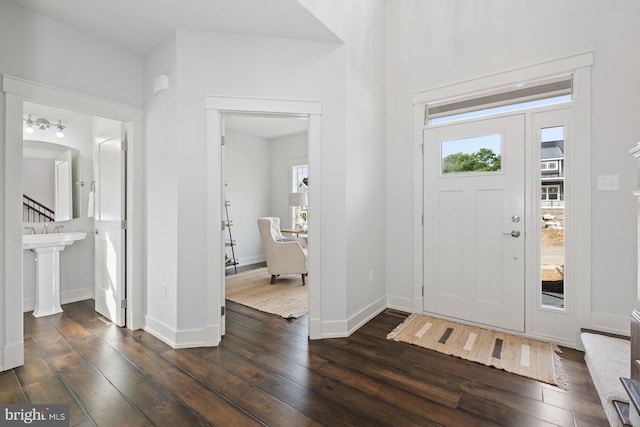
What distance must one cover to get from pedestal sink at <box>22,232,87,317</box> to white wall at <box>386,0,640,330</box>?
12.5 ft

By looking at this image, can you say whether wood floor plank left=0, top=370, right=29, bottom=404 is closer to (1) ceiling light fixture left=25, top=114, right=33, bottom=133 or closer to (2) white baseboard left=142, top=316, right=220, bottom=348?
(2) white baseboard left=142, top=316, right=220, bottom=348

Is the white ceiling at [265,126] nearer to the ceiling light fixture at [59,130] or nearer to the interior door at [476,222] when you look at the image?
the ceiling light fixture at [59,130]

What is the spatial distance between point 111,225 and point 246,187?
350 centimetres

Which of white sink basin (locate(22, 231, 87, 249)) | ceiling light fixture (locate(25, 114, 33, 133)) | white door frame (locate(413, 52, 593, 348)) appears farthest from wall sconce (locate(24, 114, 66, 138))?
white door frame (locate(413, 52, 593, 348))

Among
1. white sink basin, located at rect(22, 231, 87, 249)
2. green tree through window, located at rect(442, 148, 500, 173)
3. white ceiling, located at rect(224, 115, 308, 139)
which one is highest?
white ceiling, located at rect(224, 115, 308, 139)

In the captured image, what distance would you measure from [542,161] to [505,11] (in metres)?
1.48

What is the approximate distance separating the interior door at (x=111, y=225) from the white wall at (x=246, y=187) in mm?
2737

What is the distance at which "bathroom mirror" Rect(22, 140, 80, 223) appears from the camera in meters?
3.46

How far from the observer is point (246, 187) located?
6426mm

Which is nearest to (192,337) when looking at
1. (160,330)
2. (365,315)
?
(160,330)

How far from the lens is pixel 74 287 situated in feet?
12.2

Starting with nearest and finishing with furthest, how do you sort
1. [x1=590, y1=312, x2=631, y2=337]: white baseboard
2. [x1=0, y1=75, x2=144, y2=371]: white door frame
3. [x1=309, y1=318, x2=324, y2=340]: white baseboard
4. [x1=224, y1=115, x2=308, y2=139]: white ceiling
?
1. [x1=0, y1=75, x2=144, y2=371]: white door frame
2. [x1=590, y1=312, x2=631, y2=337]: white baseboard
3. [x1=309, y1=318, x2=324, y2=340]: white baseboard
4. [x1=224, y1=115, x2=308, y2=139]: white ceiling

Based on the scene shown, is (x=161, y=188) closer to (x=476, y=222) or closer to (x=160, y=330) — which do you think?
(x=160, y=330)

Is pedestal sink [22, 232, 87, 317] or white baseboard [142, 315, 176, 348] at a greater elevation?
pedestal sink [22, 232, 87, 317]
